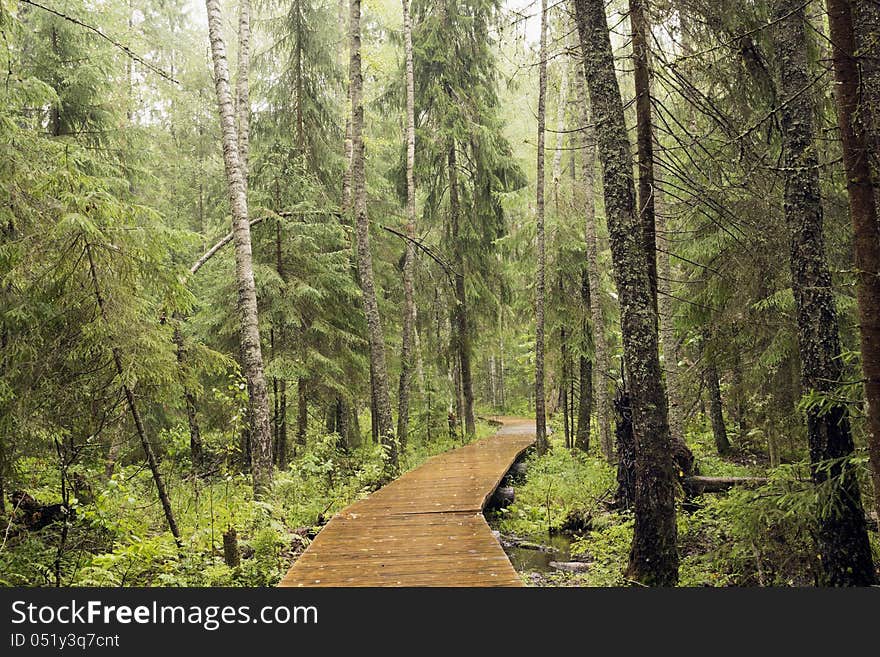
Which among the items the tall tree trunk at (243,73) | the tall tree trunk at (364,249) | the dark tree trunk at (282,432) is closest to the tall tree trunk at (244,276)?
the tall tree trunk at (243,73)

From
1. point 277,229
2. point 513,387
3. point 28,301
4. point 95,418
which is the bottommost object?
point 513,387

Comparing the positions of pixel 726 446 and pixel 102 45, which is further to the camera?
Answer: pixel 726 446

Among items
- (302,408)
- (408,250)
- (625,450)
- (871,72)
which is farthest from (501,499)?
(871,72)

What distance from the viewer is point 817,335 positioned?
5234mm

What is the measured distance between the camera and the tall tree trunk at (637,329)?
19.3 feet

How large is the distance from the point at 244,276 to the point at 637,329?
5889 mm

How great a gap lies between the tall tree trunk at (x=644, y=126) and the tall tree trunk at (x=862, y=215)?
2346 millimetres

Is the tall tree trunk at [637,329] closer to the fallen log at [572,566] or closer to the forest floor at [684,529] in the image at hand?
the forest floor at [684,529]

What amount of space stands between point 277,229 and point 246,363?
14.6 feet

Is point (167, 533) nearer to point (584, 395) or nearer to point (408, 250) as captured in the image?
point (408, 250)

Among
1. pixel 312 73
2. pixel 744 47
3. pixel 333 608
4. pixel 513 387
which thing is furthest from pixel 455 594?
pixel 513 387

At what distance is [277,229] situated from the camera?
41.1ft

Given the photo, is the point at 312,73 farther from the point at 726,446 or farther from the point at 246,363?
the point at 726,446

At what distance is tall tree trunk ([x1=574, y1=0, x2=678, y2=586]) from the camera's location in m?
5.89
